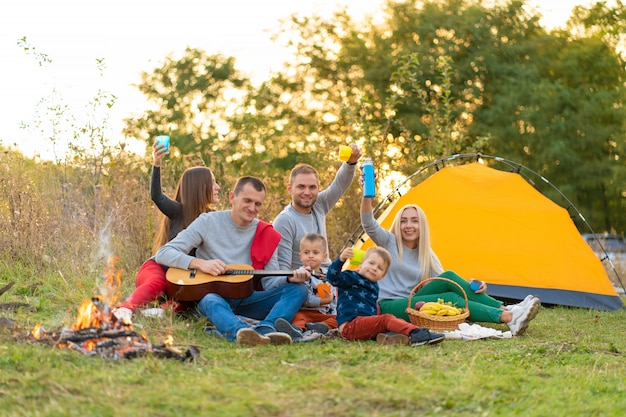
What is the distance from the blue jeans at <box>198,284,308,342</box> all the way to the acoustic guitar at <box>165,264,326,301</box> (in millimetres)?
91

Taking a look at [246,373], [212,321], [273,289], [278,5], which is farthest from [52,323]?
[278,5]

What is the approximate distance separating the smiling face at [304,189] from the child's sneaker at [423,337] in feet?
5.04

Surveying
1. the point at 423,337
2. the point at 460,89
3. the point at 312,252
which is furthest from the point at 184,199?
the point at 460,89

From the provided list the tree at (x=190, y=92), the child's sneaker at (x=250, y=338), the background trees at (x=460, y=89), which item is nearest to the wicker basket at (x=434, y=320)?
the child's sneaker at (x=250, y=338)

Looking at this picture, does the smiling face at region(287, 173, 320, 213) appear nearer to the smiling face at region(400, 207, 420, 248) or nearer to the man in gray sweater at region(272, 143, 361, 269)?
the man in gray sweater at region(272, 143, 361, 269)

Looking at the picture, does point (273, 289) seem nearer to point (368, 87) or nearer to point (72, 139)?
point (72, 139)

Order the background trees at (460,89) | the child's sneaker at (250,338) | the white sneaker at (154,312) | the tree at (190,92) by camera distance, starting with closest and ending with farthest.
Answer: the child's sneaker at (250,338), the white sneaker at (154,312), the background trees at (460,89), the tree at (190,92)

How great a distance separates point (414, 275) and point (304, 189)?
3.54 ft

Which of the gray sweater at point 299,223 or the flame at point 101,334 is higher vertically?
the gray sweater at point 299,223

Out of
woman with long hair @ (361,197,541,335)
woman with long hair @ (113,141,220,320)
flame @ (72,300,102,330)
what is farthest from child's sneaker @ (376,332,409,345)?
woman with long hair @ (113,141,220,320)

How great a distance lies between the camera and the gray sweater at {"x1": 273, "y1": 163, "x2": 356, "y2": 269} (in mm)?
6422

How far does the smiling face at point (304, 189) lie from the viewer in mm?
6473

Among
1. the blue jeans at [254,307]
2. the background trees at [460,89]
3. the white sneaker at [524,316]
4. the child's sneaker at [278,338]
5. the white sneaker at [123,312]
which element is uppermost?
the background trees at [460,89]

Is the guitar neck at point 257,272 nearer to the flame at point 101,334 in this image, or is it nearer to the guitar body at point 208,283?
the guitar body at point 208,283
